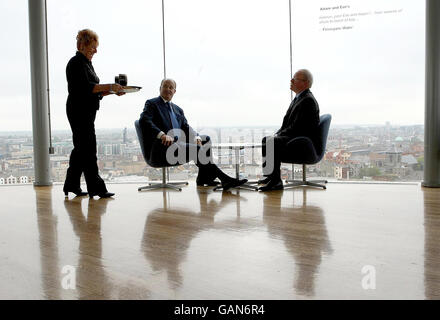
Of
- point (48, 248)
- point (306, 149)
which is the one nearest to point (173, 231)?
point (48, 248)

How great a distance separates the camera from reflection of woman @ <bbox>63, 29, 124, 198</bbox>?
4562mm

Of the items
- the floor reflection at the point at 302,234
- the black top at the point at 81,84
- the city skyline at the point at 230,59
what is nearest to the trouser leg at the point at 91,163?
the black top at the point at 81,84

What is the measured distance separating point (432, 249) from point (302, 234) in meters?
0.77

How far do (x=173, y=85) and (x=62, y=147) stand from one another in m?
1.87

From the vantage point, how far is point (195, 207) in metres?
4.22

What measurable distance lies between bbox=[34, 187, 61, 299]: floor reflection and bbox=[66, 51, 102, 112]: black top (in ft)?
3.23

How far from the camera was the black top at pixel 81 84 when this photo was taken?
4.55 meters

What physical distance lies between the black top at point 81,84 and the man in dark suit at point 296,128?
1.89m

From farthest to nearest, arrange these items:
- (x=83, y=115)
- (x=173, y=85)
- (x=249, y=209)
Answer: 1. (x=173, y=85)
2. (x=83, y=115)
3. (x=249, y=209)

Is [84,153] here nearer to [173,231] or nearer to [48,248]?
[173,231]

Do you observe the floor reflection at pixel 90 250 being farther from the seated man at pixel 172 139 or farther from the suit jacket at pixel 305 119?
the suit jacket at pixel 305 119
